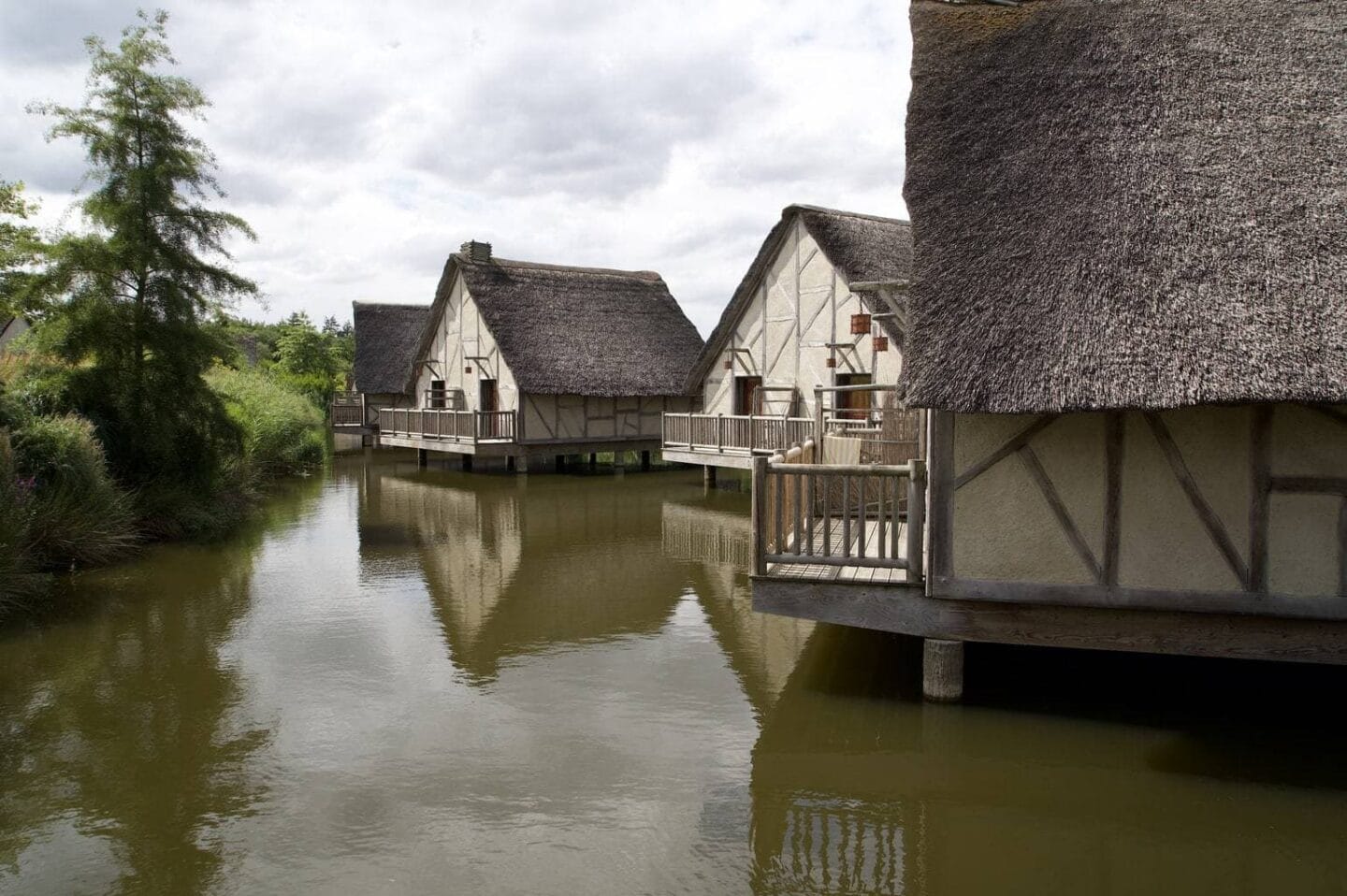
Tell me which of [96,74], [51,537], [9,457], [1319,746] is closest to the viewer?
[1319,746]

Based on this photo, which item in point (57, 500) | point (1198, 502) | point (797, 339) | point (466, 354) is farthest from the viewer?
point (466, 354)

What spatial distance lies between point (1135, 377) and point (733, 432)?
503 inches

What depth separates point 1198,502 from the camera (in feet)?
20.1

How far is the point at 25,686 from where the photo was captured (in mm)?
7434

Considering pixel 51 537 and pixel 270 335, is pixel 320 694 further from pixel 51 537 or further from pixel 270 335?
pixel 270 335

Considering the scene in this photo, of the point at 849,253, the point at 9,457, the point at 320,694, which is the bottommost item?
the point at 320,694

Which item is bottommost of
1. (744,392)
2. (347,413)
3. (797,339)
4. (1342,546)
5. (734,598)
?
(734,598)

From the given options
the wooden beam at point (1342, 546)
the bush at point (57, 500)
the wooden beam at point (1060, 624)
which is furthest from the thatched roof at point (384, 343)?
the wooden beam at point (1342, 546)

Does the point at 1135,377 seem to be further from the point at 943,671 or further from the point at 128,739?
the point at 128,739

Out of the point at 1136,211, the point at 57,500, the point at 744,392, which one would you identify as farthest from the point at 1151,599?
the point at 744,392

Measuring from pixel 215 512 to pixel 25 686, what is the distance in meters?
7.73

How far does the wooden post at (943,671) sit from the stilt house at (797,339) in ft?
30.0

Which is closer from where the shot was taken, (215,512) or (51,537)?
(51,537)

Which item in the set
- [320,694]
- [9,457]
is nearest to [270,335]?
[9,457]
